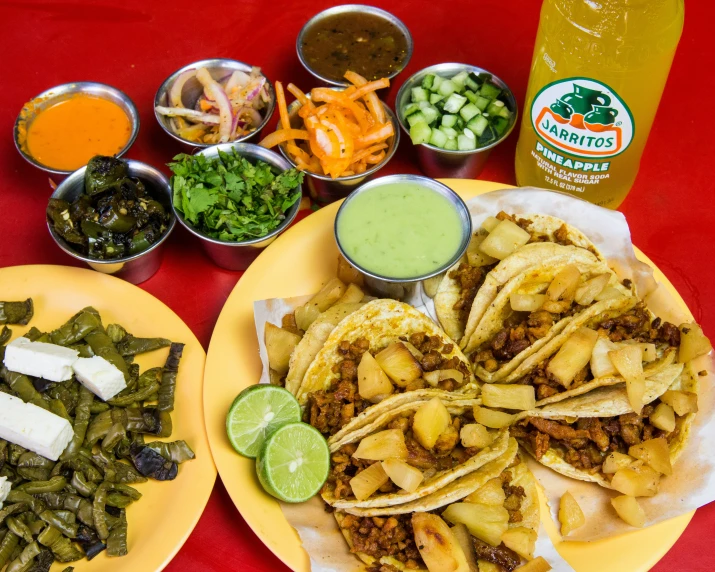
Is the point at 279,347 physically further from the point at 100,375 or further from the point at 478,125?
the point at 478,125

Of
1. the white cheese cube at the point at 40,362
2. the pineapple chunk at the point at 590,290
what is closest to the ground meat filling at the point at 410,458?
the pineapple chunk at the point at 590,290

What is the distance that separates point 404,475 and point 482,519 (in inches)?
14.9

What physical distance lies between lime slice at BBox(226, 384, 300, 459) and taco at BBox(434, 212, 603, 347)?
100 centimetres

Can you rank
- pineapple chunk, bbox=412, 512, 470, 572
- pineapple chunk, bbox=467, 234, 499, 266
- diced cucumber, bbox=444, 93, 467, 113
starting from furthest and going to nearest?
1. diced cucumber, bbox=444, 93, 467, 113
2. pineapple chunk, bbox=467, 234, 499, 266
3. pineapple chunk, bbox=412, 512, 470, 572

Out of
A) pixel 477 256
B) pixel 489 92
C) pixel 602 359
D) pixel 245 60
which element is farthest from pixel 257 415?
pixel 245 60

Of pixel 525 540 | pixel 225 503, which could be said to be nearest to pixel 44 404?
pixel 225 503

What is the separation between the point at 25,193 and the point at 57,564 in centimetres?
241

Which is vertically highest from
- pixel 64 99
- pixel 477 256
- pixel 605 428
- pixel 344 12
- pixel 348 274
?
pixel 344 12

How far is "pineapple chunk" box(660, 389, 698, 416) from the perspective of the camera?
3.38 m

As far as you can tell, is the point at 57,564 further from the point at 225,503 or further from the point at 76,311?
the point at 76,311

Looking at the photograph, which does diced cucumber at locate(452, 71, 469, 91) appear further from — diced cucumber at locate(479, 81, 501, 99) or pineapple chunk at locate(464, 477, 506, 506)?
pineapple chunk at locate(464, 477, 506, 506)

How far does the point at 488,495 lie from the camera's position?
10.5ft

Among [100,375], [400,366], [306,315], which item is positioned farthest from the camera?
[306,315]

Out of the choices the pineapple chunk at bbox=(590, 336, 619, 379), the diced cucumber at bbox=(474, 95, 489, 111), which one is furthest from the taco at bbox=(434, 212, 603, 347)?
the diced cucumber at bbox=(474, 95, 489, 111)
